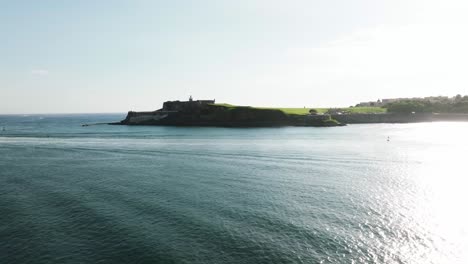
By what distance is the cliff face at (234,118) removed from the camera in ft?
452

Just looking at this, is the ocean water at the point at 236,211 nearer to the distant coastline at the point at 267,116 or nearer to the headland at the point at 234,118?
the headland at the point at 234,118

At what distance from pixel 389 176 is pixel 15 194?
1601 inches

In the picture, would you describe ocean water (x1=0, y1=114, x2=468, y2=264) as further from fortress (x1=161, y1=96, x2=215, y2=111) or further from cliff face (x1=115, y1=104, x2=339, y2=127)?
fortress (x1=161, y1=96, x2=215, y2=111)

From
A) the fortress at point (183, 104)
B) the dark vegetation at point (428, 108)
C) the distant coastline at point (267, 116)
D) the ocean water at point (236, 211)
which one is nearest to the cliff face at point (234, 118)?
the distant coastline at point (267, 116)

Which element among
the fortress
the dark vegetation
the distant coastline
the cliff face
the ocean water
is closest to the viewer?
the ocean water

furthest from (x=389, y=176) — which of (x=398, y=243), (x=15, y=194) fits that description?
(x=15, y=194)

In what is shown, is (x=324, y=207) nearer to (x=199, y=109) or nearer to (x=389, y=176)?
(x=389, y=176)

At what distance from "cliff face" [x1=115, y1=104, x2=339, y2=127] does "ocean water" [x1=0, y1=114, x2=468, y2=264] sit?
84339 millimetres

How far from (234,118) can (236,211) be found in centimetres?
11653

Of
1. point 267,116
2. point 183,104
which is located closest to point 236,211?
point 267,116

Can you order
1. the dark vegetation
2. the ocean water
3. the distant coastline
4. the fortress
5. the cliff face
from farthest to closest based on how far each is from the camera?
the dark vegetation < the fortress < the distant coastline < the cliff face < the ocean water

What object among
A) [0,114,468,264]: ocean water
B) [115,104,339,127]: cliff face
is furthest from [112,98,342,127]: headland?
[0,114,468,264]: ocean water

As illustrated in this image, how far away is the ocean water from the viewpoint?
2069 centimetres

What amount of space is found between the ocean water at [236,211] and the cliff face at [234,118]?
84.3m
